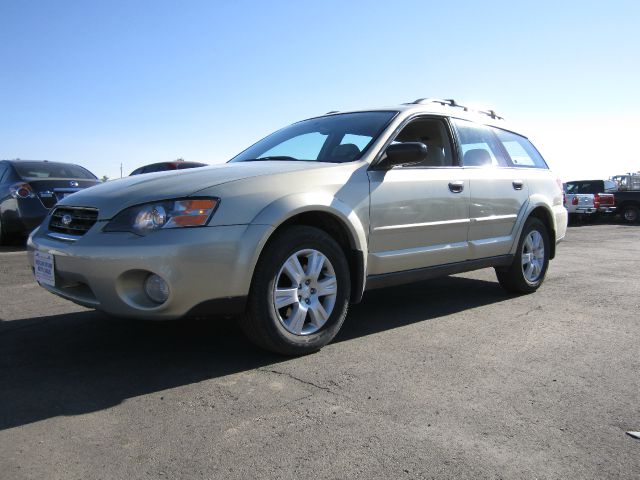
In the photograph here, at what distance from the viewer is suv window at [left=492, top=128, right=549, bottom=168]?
559cm

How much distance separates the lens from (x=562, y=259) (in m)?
8.84

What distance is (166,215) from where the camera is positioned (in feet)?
10.2

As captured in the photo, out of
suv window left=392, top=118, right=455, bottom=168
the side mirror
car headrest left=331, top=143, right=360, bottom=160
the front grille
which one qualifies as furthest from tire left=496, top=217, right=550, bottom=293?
the front grille

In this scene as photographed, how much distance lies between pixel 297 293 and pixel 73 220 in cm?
146

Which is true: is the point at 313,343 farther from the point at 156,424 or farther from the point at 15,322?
the point at 15,322

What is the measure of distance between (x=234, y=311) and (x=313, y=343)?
620 millimetres

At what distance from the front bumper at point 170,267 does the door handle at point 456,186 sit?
196 centimetres

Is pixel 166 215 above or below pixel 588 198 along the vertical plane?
above

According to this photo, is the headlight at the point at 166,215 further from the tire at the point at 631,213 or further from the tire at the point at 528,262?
the tire at the point at 631,213

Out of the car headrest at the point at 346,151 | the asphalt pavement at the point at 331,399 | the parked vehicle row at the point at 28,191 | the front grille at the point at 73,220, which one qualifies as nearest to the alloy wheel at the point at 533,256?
the asphalt pavement at the point at 331,399

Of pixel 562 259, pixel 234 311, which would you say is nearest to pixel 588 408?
pixel 234 311

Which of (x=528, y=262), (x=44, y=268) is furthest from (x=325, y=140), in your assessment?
(x=528, y=262)

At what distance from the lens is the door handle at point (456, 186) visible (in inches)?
180

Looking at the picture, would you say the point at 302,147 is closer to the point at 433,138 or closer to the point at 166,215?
the point at 433,138
